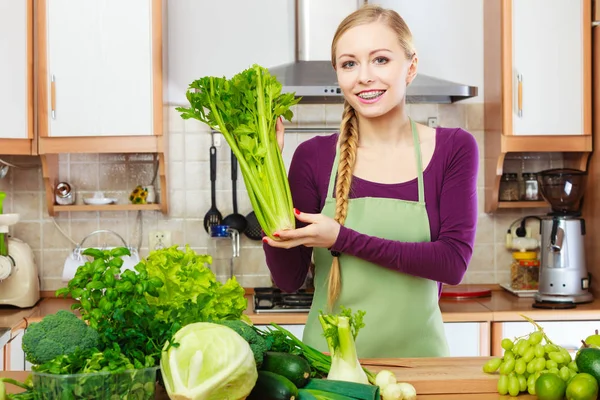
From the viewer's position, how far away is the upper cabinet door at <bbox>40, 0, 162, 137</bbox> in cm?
330

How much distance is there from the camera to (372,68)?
6.08 ft

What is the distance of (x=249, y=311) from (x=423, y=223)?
4.51ft

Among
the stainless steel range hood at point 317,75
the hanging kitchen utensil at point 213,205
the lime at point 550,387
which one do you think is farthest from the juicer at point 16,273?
the lime at point 550,387

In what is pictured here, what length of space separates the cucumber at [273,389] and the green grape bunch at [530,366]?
449 mm

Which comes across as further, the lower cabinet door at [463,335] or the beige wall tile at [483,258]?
the beige wall tile at [483,258]

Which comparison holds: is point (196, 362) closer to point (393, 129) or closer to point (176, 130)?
point (393, 129)

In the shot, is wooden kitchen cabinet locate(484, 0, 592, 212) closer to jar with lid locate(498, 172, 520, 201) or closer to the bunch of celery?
jar with lid locate(498, 172, 520, 201)

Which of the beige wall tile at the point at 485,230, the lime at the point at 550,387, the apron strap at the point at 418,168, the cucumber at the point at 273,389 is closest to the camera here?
the cucumber at the point at 273,389

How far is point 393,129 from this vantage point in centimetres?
206

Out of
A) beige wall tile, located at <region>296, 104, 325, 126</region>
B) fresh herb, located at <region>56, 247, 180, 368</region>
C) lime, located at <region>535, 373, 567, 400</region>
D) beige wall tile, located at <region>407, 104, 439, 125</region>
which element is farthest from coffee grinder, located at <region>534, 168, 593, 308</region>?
fresh herb, located at <region>56, 247, 180, 368</region>

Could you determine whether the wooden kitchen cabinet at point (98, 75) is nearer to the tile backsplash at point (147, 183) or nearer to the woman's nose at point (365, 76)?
the tile backsplash at point (147, 183)

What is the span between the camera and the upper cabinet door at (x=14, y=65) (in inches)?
129

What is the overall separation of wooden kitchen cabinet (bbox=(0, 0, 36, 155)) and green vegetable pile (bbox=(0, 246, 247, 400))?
212cm

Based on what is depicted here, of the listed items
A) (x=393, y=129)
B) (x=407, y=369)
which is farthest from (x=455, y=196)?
(x=407, y=369)
